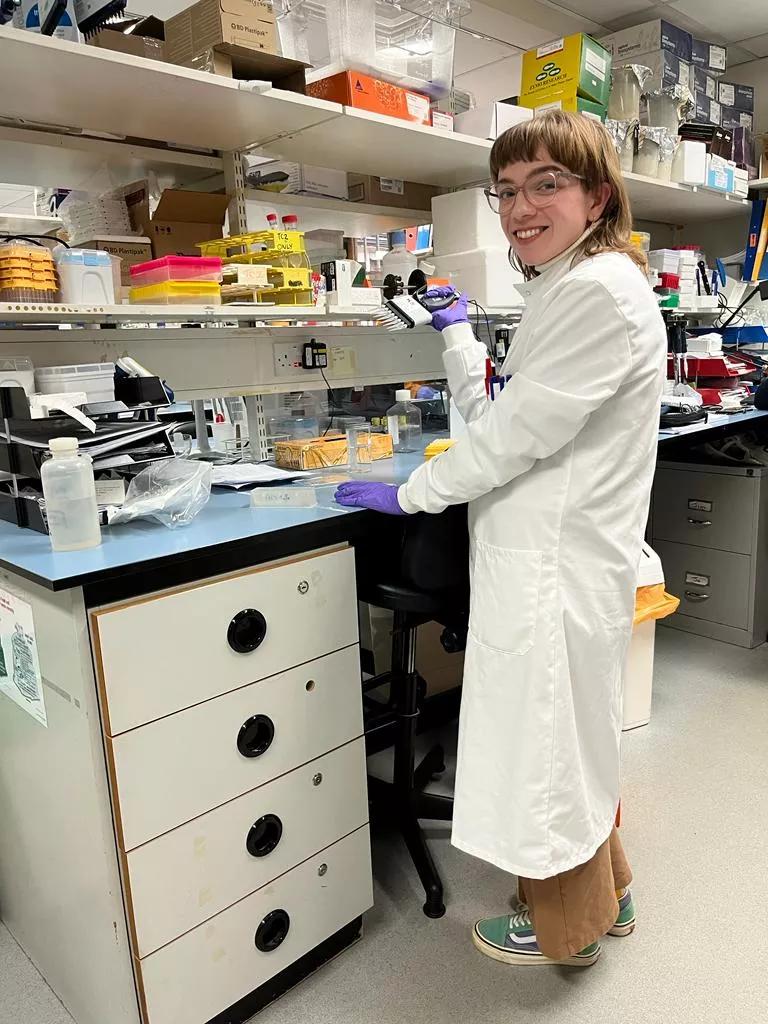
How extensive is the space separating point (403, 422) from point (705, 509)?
141 cm

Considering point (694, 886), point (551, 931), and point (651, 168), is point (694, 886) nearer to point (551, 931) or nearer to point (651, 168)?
point (551, 931)

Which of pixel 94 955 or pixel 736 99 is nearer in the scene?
pixel 94 955

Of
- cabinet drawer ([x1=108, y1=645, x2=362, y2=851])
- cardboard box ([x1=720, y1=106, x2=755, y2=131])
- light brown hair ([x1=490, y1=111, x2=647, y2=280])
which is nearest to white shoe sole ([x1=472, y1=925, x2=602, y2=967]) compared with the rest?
cabinet drawer ([x1=108, y1=645, x2=362, y2=851])

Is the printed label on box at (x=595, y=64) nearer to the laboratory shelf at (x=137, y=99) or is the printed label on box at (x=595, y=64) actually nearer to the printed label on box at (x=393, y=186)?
the printed label on box at (x=393, y=186)

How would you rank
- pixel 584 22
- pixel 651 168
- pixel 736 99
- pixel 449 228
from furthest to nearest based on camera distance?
pixel 736 99 → pixel 584 22 → pixel 651 168 → pixel 449 228

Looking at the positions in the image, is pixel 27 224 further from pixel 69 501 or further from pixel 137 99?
pixel 69 501

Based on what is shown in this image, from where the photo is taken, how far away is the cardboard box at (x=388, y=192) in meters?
2.48

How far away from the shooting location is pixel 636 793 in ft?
6.81

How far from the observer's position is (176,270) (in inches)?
64.7

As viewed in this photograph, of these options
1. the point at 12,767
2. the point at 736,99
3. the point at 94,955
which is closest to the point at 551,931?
the point at 94,955

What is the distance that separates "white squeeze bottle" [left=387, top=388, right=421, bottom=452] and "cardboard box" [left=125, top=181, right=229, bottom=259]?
72 cm

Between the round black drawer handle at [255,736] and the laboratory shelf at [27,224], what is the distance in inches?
49.1

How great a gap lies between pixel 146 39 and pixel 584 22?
2243mm

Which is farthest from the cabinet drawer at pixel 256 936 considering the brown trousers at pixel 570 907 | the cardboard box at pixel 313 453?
the cardboard box at pixel 313 453
